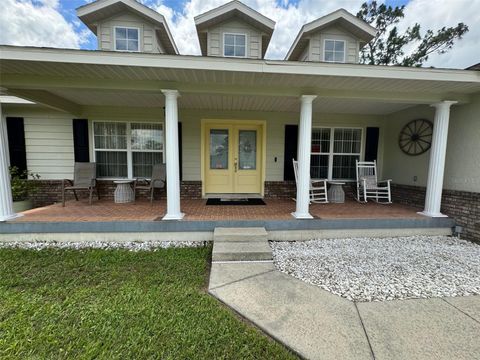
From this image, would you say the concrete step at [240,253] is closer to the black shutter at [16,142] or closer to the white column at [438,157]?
the white column at [438,157]

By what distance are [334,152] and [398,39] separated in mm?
11147

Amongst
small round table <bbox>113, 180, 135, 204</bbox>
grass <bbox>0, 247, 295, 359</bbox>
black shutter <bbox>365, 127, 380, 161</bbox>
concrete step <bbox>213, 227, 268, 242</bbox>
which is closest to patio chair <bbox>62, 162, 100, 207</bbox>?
small round table <bbox>113, 180, 135, 204</bbox>

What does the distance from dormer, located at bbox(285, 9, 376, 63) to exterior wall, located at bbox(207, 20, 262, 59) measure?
1091 millimetres

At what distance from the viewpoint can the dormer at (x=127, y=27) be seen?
4645 mm

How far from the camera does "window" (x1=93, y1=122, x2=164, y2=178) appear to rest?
5.43 meters

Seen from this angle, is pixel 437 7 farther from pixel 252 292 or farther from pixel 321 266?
pixel 252 292

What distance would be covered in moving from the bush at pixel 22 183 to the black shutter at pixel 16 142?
0.16 m

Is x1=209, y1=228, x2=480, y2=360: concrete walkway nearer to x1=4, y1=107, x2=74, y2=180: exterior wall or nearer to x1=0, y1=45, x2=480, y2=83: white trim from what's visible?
x1=0, y1=45, x2=480, y2=83: white trim

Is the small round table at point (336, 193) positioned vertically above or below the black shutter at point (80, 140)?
below

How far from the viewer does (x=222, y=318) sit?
1835mm

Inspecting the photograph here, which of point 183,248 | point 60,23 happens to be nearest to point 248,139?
point 183,248

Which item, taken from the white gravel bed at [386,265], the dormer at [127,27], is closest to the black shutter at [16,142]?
the dormer at [127,27]

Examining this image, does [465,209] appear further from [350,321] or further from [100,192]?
[100,192]

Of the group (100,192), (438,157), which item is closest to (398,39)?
(438,157)
